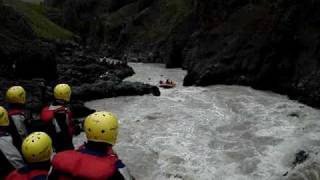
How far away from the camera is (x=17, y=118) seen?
9.91 m

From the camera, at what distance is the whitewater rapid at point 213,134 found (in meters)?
16.2

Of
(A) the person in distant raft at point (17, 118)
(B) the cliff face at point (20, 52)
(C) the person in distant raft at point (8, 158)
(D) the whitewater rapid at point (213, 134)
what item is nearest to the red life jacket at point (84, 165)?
(C) the person in distant raft at point (8, 158)

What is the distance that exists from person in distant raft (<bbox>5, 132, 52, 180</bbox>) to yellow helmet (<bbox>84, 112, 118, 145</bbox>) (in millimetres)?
891

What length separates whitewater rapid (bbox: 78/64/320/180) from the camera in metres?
16.2

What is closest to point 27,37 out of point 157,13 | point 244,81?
point 244,81

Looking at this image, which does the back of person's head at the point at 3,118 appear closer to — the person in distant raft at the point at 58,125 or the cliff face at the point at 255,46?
the person in distant raft at the point at 58,125

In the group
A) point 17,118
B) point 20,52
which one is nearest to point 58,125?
point 17,118

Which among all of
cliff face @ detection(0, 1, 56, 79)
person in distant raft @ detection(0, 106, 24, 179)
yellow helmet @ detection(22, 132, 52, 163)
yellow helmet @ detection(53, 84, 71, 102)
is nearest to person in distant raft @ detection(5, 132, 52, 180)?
yellow helmet @ detection(22, 132, 52, 163)

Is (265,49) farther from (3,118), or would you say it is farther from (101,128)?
(101,128)

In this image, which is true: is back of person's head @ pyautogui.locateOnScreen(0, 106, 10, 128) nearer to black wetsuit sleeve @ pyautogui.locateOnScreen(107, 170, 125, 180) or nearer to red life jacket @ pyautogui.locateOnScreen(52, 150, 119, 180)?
red life jacket @ pyautogui.locateOnScreen(52, 150, 119, 180)

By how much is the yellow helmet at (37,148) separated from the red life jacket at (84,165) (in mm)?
581

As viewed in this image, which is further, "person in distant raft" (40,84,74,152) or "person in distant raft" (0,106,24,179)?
"person in distant raft" (40,84,74,152)

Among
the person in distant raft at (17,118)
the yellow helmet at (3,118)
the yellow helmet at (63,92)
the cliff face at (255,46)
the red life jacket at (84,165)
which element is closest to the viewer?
the red life jacket at (84,165)

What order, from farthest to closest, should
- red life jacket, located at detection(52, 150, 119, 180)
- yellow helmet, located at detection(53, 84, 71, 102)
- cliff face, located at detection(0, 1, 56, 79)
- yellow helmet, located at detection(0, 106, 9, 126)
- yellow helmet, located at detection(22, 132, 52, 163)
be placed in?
cliff face, located at detection(0, 1, 56, 79)
yellow helmet, located at detection(53, 84, 71, 102)
yellow helmet, located at detection(0, 106, 9, 126)
yellow helmet, located at detection(22, 132, 52, 163)
red life jacket, located at detection(52, 150, 119, 180)
